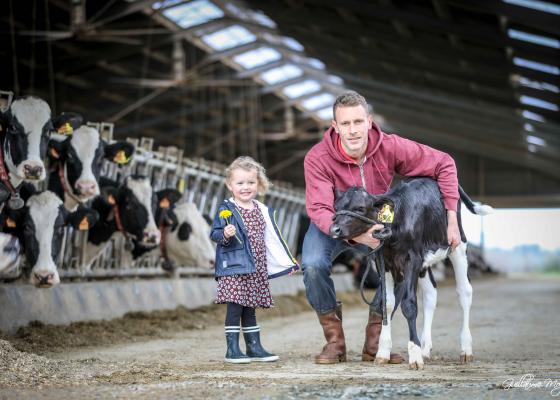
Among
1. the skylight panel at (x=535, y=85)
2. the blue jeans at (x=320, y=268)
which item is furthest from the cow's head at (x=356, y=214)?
the skylight panel at (x=535, y=85)

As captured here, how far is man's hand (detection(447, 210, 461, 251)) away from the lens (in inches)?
215

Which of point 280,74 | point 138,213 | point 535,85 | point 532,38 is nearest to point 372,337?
point 138,213

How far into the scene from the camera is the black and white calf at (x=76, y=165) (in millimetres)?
8352

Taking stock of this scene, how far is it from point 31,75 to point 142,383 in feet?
61.7

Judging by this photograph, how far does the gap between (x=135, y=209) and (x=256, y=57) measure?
1738 centimetres

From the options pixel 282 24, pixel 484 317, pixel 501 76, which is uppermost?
pixel 282 24

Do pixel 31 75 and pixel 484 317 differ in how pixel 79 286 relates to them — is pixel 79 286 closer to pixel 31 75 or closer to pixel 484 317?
pixel 484 317

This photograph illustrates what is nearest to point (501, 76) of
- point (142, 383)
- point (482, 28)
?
point (482, 28)

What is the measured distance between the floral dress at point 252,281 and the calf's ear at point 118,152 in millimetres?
3750

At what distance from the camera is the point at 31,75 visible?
2181 centimetres

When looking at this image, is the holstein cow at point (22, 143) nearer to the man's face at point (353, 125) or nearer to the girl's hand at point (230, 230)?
the girl's hand at point (230, 230)

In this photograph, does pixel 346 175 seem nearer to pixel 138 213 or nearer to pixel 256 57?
pixel 138 213

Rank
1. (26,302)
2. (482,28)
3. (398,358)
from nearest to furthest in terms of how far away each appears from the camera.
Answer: (398,358) → (26,302) → (482,28)

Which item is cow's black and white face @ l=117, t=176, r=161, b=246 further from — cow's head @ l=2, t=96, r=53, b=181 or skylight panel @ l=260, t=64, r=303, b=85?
skylight panel @ l=260, t=64, r=303, b=85
